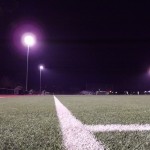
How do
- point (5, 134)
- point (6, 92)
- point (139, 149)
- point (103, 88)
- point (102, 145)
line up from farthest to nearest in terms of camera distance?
point (103, 88), point (6, 92), point (5, 134), point (102, 145), point (139, 149)

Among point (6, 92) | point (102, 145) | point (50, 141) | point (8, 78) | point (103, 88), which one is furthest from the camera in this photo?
point (103, 88)

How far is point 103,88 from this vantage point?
85.6 meters

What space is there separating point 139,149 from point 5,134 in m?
1.33

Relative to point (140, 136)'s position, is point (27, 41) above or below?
above

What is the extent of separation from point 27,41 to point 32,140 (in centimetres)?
3742

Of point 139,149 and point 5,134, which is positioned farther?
point 5,134

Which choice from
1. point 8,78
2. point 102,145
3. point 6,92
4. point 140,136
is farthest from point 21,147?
point 8,78

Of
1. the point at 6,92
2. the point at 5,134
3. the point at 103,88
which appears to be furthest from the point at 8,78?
the point at 5,134

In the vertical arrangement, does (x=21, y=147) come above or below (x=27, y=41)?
below

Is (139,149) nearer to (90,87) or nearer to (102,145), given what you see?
(102,145)

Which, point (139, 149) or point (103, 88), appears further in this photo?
point (103, 88)

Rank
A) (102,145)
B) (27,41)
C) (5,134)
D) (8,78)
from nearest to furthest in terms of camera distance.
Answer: (102,145), (5,134), (27,41), (8,78)

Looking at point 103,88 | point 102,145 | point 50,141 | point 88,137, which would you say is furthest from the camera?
point 103,88

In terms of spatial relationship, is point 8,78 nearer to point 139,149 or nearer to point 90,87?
point 90,87
